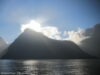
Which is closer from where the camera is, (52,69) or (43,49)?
(52,69)

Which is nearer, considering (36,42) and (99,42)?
(99,42)

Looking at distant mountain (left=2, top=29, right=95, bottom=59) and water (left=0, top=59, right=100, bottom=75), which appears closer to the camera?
water (left=0, top=59, right=100, bottom=75)

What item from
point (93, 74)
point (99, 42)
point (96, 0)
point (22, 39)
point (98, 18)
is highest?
point (22, 39)

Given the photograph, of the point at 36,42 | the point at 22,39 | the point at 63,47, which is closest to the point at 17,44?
the point at 22,39

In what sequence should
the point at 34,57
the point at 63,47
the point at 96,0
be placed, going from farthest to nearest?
the point at 34,57
the point at 63,47
the point at 96,0

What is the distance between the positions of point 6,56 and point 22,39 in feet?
18.9

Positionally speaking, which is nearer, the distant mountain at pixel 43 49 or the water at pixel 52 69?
the water at pixel 52 69

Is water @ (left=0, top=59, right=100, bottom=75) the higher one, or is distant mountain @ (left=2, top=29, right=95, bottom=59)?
distant mountain @ (left=2, top=29, right=95, bottom=59)

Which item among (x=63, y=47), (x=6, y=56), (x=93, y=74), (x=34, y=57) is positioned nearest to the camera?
(x=93, y=74)

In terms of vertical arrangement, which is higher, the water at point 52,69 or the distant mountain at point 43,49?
the distant mountain at point 43,49

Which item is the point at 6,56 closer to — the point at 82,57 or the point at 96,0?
the point at 82,57

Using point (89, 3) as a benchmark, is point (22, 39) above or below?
above

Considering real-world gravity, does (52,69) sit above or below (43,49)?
below

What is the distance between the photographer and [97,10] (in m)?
10.6
